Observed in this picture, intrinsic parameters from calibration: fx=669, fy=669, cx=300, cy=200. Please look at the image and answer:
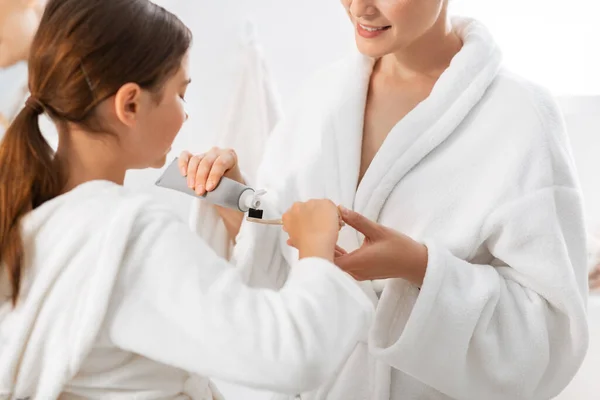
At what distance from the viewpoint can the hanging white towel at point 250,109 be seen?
1.43 m

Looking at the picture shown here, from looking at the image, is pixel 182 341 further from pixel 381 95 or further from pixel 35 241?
pixel 381 95

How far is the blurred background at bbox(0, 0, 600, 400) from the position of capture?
1325 millimetres

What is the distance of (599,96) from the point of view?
4.27 ft

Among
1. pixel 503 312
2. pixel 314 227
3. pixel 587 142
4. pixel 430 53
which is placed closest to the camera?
pixel 314 227

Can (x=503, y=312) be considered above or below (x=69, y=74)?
below

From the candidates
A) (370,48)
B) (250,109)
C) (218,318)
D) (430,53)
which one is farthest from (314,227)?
(250,109)

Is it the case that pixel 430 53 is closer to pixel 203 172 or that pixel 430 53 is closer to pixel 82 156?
pixel 203 172

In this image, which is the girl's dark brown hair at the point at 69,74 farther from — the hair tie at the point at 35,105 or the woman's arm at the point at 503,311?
the woman's arm at the point at 503,311

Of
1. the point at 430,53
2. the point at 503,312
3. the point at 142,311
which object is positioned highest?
the point at 430,53

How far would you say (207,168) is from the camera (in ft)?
3.01

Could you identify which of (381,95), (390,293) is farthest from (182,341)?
(381,95)

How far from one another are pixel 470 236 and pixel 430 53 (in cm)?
30

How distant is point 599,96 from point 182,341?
1.01 metres

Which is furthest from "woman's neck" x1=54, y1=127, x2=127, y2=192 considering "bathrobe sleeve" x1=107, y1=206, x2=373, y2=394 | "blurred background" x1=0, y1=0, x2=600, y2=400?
"blurred background" x1=0, y1=0, x2=600, y2=400
